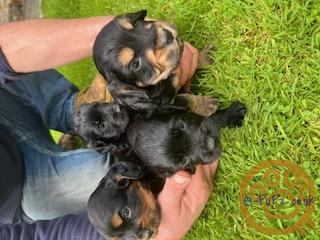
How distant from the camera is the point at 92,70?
4.86 meters

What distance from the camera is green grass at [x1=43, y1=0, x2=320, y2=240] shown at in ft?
9.52

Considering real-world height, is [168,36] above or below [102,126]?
above

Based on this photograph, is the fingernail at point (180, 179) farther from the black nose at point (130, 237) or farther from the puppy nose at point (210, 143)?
the black nose at point (130, 237)

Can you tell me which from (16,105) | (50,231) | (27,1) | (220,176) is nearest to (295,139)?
Result: (220,176)

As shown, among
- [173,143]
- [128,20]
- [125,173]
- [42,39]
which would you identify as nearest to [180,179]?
[173,143]

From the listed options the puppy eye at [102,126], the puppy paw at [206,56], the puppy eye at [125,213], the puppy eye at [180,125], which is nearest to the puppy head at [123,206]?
the puppy eye at [125,213]

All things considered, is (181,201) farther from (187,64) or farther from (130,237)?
(187,64)

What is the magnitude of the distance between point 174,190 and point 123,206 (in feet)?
1.11

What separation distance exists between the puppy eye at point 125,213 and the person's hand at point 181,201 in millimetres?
263

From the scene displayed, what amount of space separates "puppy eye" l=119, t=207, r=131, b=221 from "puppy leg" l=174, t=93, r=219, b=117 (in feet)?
2.57

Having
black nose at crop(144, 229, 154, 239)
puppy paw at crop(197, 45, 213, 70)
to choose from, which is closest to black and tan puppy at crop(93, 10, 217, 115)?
puppy paw at crop(197, 45, 213, 70)

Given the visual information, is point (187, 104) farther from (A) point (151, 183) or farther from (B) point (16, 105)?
(B) point (16, 105)

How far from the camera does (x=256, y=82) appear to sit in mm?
3148

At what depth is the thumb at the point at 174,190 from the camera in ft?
9.46
